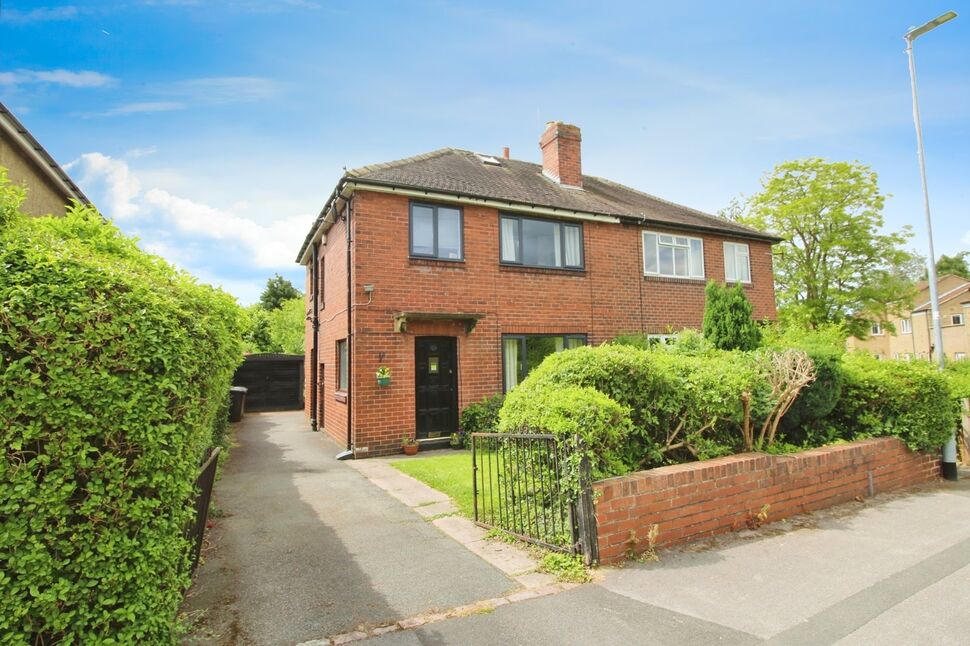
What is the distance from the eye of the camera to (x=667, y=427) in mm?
5598

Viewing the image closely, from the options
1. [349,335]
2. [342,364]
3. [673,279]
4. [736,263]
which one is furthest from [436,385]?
[736,263]

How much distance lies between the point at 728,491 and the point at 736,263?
12103 millimetres

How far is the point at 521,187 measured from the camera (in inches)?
516

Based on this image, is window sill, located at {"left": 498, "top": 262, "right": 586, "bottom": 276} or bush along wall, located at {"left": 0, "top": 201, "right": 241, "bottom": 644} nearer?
bush along wall, located at {"left": 0, "top": 201, "right": 241, "bottom": 644}

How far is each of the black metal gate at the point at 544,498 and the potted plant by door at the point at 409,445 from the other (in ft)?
15.3

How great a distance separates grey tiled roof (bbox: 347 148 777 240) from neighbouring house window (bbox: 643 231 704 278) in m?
0.49

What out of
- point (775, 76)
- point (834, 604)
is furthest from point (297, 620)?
point (775, 76)

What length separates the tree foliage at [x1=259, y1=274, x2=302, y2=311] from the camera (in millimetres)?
44938

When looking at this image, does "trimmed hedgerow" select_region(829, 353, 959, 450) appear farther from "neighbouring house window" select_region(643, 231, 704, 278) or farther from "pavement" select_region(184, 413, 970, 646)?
"neighbouring house window" select_region(643, 231, 704, 278)

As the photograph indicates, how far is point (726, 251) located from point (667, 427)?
38.0ft

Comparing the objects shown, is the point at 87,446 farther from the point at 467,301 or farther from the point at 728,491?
the point at 467,301

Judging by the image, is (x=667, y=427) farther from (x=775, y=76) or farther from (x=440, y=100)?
(x=775, y=76)

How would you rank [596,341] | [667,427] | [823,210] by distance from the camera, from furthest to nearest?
[823,210] → [596,341] → [667,427]

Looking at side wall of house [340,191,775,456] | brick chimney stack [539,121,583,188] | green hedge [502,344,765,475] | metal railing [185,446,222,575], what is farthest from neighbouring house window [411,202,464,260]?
metal railing [185,446,222,575]
